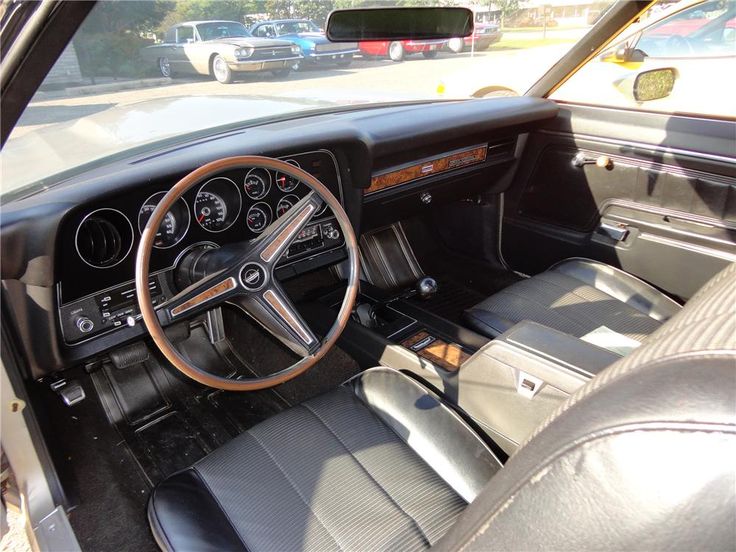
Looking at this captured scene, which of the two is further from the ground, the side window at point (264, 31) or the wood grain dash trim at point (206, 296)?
the side window at point (264, 31)

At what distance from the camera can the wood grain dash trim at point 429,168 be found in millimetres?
2469

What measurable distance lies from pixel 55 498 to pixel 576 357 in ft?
4.73

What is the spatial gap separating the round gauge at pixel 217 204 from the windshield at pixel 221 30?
0.45 m

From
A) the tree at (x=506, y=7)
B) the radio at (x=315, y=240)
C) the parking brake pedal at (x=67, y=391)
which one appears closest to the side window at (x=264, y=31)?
the radio at (x=315, y=240)

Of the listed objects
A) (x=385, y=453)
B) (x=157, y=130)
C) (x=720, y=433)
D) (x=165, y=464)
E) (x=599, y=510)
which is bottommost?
(x=165, y=464)

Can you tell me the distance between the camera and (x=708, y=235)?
2316 millimetres

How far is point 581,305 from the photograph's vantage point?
88.0 inches

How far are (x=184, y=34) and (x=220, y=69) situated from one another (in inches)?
9.9

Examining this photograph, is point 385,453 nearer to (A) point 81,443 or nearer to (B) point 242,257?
(B) point 242,257

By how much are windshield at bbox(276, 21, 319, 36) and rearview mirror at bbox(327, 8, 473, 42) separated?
101 mm

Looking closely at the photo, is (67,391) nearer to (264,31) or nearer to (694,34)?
(264,31)

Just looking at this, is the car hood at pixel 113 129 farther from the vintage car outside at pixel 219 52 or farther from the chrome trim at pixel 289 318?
the chrome trim at pixel 289 318

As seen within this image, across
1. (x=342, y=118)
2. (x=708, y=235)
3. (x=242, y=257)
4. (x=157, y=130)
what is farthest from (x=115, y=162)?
(x=708, y=235)

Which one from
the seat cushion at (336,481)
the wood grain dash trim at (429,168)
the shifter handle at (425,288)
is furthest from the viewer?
the shifter handle at (425,288)
